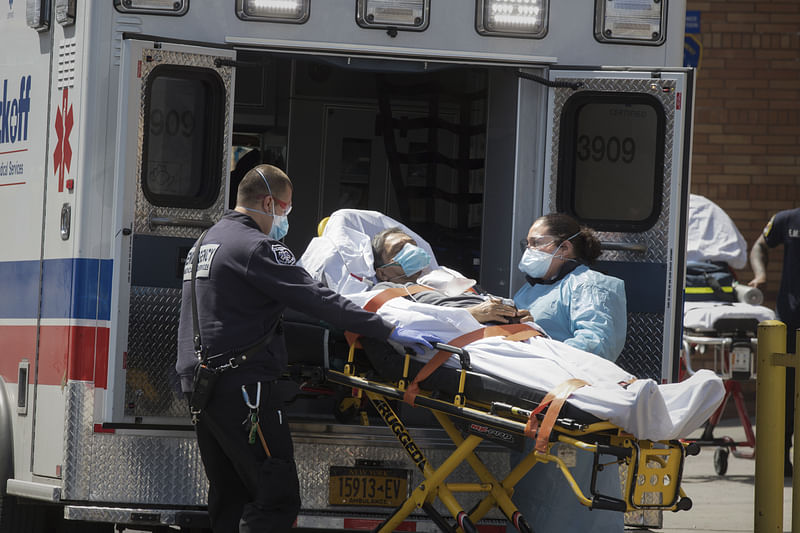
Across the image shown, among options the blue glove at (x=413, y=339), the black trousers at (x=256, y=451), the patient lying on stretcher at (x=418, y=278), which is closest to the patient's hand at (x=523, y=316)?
the patient lying on stretcher at (x=418, y=278)

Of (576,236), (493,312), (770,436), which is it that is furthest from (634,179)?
(770,436)

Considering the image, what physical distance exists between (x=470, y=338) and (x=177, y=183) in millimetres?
1408

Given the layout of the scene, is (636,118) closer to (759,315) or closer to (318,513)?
(318,513)

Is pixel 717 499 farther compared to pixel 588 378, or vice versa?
pixel 717 499

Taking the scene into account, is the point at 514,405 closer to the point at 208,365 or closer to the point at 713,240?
the point at 208,365

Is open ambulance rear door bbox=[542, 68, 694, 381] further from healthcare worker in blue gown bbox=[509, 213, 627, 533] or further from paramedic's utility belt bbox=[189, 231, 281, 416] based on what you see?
paramedic's utility belt bbox=[189, 231, 281, 416]

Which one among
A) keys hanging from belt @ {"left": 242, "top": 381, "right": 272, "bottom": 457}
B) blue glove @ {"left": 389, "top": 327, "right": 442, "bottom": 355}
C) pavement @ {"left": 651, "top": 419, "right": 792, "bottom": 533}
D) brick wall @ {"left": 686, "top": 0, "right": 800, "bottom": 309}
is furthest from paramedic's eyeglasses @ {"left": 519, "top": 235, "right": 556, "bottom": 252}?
brick wall @ {"left": 686, "top": 0, "right": 800, "bottom": 309}

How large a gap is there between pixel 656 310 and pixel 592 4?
136 cm

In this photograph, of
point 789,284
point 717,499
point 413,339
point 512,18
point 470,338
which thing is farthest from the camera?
point 789,284

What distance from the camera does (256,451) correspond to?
470 centimetres

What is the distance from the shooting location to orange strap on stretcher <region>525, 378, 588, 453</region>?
4.43 m

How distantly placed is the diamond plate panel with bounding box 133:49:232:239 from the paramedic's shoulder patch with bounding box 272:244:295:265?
27.7 inches

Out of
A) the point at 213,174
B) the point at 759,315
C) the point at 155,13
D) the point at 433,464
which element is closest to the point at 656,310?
the point at 433,464

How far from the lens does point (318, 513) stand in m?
5.24
